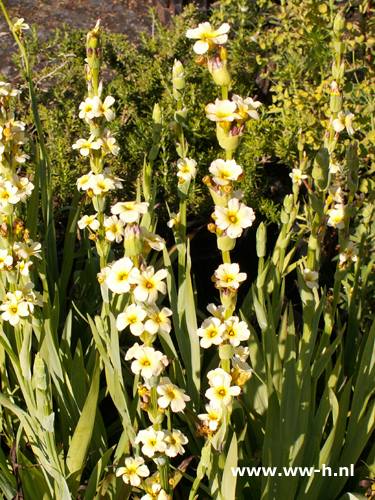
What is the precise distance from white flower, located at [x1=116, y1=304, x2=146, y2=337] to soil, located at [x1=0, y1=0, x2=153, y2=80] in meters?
3.99

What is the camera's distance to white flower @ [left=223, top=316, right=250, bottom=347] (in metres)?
0.82

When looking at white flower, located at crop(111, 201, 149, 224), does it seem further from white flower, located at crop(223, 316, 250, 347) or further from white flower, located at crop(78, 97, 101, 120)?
white flower, located at crop(78, 97, 101, 120)

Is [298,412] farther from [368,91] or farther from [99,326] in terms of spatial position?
[368,91]

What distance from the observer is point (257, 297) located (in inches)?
52.1

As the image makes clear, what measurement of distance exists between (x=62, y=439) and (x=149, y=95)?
1.97m

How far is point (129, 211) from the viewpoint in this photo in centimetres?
80

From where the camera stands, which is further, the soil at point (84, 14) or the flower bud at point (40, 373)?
the soil at point (84, 14)

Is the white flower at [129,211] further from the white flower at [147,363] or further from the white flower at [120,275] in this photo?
the white flower at [147,363]

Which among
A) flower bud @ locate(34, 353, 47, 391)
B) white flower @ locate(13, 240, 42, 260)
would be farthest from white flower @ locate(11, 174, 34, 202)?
flower bud @ locate(34, 353, 47, 391)

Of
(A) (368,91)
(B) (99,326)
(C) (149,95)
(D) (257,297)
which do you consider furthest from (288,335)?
(C) (149,95)

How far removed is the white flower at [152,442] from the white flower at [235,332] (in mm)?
257

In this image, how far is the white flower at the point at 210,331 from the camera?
0.81m

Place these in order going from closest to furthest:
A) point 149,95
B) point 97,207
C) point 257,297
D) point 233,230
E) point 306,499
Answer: point 233,230
point 306,499
point 97,207
point 257,297
point 149,95

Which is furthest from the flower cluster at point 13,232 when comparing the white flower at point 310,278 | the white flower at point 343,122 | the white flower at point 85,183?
the white flower at point 343,122
